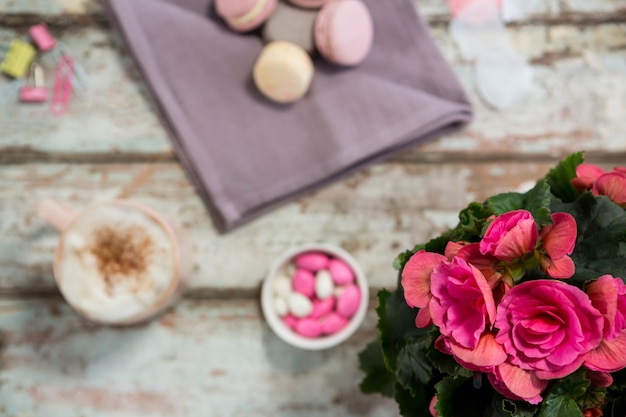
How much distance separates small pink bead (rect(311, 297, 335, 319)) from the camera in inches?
23.7

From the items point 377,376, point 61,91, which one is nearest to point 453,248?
point 377,376

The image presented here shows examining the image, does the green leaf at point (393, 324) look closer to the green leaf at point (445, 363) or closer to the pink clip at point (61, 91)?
the green leaf at point (445, 363)

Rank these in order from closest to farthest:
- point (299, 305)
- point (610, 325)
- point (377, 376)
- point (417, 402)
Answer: point (610, 325) < point (417, 402) < point (377, 376) < point (299, 305)

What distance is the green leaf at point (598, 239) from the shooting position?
0.31m

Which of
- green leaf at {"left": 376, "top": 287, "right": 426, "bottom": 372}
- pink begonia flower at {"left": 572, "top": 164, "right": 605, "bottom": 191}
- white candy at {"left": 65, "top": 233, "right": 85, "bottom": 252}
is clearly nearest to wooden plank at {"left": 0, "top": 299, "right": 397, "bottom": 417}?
white candy at {"left": 65, "top": 233, "right": 85, "bottom": 252}

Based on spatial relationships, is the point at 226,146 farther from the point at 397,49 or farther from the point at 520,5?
the point at 520,5

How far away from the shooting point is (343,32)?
23.5 inches

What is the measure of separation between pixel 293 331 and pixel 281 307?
0.09ft

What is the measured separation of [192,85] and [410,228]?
29 centimetres

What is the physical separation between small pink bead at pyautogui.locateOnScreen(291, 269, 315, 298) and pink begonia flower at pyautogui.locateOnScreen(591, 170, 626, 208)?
32 centimetres

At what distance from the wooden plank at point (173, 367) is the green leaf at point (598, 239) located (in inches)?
12.5

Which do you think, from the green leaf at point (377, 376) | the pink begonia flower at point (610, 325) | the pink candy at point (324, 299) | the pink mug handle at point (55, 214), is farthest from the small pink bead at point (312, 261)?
the pink begonia flower at point (610, 325)

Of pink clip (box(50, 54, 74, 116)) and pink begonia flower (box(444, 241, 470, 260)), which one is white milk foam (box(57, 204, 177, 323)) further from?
pink begonia flower (box(444, 241, 470, 260))

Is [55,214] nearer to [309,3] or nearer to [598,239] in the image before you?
[309,3]
